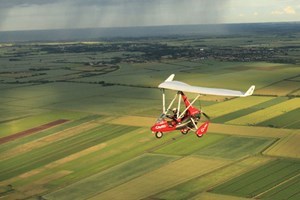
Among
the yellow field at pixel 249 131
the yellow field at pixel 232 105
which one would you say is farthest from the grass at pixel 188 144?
the yellow field at pixel 232 105

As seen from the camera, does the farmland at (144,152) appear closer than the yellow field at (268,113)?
Yes

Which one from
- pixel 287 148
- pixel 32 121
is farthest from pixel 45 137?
pixel 287 148

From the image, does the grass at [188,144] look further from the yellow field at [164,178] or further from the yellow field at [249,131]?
the yellow field at [249,131]

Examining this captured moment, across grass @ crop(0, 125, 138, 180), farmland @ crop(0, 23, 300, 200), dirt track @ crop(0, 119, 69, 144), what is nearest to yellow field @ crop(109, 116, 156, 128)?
farmland @ crop(0, 23, 300, 200)

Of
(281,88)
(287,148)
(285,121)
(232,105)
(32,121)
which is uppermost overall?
(281,88)

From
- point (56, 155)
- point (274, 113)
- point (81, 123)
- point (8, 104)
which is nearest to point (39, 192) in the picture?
point (56, 155)

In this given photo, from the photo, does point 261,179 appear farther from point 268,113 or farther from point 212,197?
point 268,113
